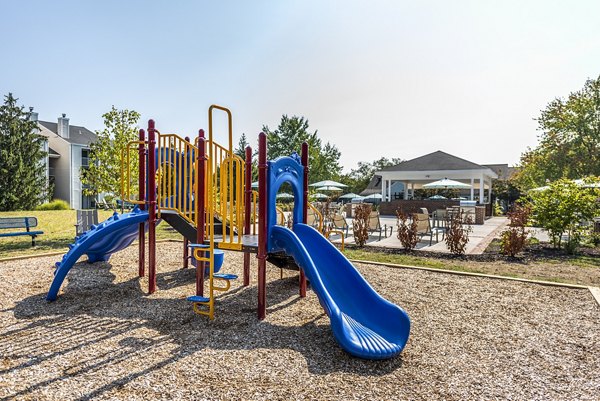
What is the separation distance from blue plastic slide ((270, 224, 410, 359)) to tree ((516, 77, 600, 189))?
32611 mm

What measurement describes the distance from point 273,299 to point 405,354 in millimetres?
2536

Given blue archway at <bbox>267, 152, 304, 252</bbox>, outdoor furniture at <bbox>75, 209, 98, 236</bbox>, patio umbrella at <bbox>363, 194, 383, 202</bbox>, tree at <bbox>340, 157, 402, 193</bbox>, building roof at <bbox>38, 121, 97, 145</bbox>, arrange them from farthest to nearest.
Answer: tree at <bbox>340, 157, 402, 193</bbox> → patio umbrella at <bbox>363, 194, 383, 202</bbox> → building roof at <bbox>38, 121, 97, 145</bbox> → outdoor furniture at <bbox>75, 209, 98, 236</bbox> → blue archway at <bbox>267, 152, 304, 252</bbox>

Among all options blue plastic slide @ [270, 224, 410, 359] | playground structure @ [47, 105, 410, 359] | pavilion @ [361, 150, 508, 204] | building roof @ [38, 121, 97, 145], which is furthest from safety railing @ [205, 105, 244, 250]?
building roof @ [38, 121, 97, 145]

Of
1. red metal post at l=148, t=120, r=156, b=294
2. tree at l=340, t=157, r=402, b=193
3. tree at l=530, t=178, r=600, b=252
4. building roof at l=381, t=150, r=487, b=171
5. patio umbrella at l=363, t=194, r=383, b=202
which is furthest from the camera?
tree at l=340, t=157, r=402, b=193

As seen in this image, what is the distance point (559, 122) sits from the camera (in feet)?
109

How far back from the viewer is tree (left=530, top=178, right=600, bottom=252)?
422 inches

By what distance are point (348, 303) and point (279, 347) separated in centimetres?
103

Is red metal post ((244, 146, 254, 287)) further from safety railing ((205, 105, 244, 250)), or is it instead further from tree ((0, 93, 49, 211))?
tree ((0, 93, 49, 211))

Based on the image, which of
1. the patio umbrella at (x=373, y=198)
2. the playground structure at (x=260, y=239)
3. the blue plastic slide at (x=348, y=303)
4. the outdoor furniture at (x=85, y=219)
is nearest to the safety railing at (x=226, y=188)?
the playground structure at (x=260, y=239)

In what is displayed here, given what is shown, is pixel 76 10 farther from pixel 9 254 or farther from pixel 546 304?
pixel 546 304

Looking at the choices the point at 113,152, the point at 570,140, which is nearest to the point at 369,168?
the point at 570,140

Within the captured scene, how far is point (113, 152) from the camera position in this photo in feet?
42.1

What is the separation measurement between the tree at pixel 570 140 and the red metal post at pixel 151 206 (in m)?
33.5

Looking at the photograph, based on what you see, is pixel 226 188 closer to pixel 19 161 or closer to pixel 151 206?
pixel 151 206
